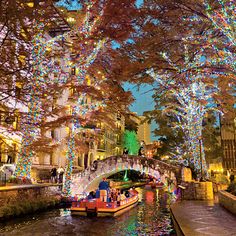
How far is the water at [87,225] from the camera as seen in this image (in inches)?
571

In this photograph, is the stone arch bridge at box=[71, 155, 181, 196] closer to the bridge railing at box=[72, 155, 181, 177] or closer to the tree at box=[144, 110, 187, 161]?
the bridge railing at box=[72, 155, 181, 177]

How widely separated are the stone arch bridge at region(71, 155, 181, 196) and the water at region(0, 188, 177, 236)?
6.68 metres

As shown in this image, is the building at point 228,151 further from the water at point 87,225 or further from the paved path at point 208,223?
the paved path at point 208,223

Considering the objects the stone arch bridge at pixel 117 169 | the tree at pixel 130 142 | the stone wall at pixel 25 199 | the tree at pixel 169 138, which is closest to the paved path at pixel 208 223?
the stone wall at pixel 25 199

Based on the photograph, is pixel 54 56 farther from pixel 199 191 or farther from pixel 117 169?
pixel 117 169

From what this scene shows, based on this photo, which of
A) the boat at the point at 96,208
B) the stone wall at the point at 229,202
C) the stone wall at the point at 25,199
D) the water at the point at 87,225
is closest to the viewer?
the stone wall at the point at 229,202

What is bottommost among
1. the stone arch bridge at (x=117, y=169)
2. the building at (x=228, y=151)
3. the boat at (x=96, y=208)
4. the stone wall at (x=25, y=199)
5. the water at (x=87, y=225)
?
the water at (x=87, y=225)

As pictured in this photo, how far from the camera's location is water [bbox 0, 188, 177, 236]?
14.5 metres

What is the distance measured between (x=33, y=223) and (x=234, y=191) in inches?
462

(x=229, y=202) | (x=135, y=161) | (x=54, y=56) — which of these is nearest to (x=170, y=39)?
(x=54, y=56)

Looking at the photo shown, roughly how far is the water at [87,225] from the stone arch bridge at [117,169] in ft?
21.9

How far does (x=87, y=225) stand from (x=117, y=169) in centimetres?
1150

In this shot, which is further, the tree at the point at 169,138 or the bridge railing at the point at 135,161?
the tree at the point at 169,138

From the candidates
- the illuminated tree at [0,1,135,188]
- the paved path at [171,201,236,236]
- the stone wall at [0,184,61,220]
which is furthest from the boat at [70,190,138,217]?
the paved path at [171,201,236,236]
